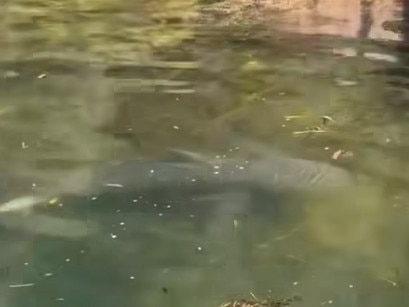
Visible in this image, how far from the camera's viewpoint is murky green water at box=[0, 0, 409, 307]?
0.85m

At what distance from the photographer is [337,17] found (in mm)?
1354

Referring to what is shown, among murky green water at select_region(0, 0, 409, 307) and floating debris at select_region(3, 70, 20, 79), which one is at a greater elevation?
floating debris at select_region(3, 70, 20, 79)

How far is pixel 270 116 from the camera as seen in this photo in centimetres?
112

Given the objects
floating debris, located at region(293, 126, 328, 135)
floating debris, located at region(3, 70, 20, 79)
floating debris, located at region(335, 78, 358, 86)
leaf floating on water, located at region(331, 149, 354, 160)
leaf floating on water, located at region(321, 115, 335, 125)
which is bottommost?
leaf floating on water, located at region(331, 149, 354, 160)

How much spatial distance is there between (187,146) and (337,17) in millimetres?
468

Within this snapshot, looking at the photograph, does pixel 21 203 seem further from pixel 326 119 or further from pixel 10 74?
pixel 326 119

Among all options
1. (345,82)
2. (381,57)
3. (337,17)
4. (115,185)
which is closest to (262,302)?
(115,185)

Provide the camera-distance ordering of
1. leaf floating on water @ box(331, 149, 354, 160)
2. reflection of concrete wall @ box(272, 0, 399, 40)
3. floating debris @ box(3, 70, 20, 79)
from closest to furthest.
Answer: leaf floating on water @ box(331, 149, 354, 160)
floating debris @ box(3, 70, 20, 79)
reflection of concrete wall @ box(272, 0, 399, 40)

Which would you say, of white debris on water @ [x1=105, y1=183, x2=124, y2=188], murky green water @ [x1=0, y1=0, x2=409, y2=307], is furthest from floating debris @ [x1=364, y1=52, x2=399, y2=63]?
white debris on water @ [x1=105, y1=183, x2=124, y2=188]

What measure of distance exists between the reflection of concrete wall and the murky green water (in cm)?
3

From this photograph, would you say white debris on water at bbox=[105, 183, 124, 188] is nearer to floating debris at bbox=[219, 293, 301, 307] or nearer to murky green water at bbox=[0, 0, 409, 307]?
murky green water at bbox=[0, 0, 409, 307]

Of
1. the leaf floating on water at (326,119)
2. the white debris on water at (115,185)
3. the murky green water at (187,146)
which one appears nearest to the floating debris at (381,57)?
the murky green water at (187,146)

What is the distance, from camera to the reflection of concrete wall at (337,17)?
1323 mm

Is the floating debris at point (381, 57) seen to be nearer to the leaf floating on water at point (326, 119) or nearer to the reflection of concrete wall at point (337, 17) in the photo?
the reflection of concrete wall at point (337, 17)
